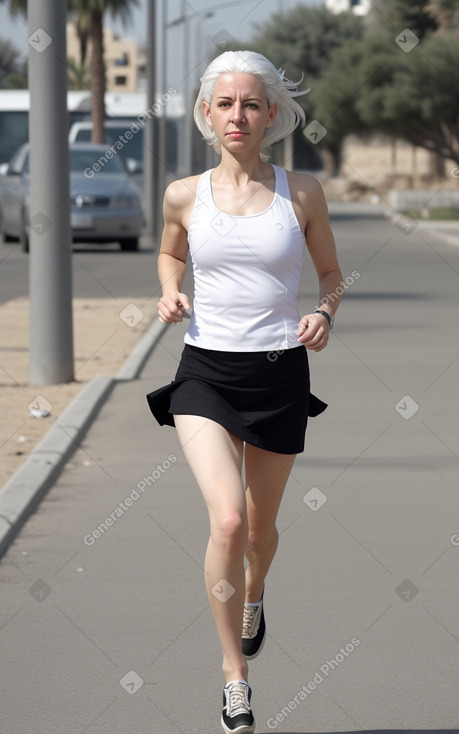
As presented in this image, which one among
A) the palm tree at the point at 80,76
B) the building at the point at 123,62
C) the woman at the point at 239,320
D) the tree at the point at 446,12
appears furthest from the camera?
the building at the point at 123,62

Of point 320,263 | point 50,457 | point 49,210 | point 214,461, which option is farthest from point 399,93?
point 214,461

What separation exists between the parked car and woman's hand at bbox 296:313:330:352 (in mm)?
22105

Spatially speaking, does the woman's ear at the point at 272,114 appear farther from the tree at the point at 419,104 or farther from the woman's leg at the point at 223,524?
the tree at the point at 419,104

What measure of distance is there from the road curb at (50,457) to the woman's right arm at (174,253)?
207 cm

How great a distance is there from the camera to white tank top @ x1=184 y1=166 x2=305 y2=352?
4.14 metres

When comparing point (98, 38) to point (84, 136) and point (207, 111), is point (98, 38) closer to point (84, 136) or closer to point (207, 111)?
point (84, 136)

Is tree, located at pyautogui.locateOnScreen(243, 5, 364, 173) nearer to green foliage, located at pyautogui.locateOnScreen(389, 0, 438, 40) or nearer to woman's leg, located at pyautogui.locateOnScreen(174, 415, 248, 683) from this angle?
green foliage, located at pyautogui.locateOnScreen(389, 0, 438, 40)

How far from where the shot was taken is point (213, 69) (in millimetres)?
4223

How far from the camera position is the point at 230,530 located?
398 centimetres

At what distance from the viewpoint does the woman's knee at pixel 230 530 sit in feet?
13.1

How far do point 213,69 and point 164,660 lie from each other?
1.90m

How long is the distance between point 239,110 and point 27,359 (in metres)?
8.48

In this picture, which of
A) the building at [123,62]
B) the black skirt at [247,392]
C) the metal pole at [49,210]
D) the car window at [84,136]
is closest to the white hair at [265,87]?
the black skirt at [247,392]

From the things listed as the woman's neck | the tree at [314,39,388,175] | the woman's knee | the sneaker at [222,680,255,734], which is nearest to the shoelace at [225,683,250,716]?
the sneaker at [222,680,255,734]
